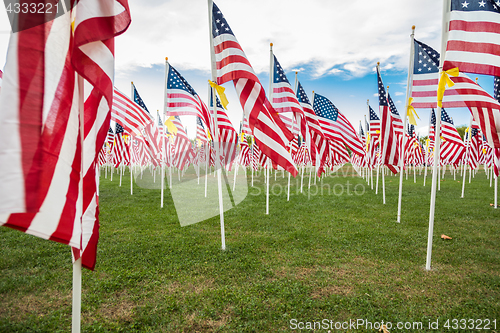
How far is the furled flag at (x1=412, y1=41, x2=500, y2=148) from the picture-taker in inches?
191

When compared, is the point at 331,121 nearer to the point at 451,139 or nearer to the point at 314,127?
the point at 314,127

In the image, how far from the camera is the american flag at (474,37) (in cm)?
425

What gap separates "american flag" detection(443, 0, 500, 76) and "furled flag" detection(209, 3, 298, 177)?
326cm

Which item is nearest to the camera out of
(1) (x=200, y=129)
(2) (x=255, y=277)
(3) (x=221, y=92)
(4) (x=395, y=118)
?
(2) (x=255, y=277)

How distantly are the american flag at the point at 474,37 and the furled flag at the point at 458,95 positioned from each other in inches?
27.1

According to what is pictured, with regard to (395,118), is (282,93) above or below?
above

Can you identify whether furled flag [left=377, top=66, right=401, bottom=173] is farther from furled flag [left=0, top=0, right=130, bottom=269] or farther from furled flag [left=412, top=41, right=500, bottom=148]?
furled flag [left=0, top=0, right=130, bottom=269]

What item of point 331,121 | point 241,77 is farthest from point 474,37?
point 331,121

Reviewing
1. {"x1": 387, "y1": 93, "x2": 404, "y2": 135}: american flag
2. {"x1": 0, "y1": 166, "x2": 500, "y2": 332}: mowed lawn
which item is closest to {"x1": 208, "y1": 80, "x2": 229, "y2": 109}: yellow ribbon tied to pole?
{"x1": 0, "y1": 166, "x2": 500, "y2": 332}: mowed lawn

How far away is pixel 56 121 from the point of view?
6.66ft

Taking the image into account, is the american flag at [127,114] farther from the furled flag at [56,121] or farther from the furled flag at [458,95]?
the furled flag at [458,95]

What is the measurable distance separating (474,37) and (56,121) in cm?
582

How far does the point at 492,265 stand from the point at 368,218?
4.07 m

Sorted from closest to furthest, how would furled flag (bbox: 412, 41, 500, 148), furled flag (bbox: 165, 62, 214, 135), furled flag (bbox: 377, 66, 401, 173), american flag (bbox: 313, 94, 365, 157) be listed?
1. furled flag (bbox: 412, 41, 500, 148)
2. furled flag (bbox: 165, 62, 214, 135)
3. furled flag (bbox: 377, 66, 401, 173)
4. american flag (bbox: 313, 94, 365, 157)
